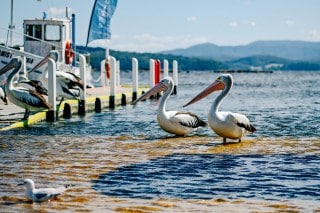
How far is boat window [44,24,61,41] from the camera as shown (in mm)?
35594

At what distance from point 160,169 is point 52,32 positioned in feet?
82.7

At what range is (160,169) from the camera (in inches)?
450

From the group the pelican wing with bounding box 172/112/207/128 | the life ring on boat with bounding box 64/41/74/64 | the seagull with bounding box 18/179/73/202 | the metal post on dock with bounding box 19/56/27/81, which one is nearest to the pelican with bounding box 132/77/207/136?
the pelican wing with bounding box 172/112/207/128

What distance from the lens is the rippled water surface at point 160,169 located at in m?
8.67

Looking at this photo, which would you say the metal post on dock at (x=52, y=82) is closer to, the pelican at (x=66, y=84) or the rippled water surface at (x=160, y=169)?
the rippled water surface at (x=160, y=169)

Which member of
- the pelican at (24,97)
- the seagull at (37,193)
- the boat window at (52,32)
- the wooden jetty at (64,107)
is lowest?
the seagull at (37,193)

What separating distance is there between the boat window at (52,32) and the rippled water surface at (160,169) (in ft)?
55.9

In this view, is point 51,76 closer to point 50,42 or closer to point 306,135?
point 306,135

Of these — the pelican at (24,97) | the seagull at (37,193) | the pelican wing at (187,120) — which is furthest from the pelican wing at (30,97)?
the seagull at (37,193)

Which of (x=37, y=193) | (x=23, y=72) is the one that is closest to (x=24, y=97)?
(x=23, y=72)

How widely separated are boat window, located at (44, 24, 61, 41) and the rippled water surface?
1703 cm

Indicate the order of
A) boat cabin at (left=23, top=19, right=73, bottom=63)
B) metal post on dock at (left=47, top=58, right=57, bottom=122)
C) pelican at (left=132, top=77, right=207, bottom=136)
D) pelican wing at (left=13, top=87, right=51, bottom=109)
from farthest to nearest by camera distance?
boat cabin at (left=23, top=19, right=73, bottom=63) → metal post on dock at (left=47, top=58, right=57, bottom=122) → pelican wing at (left=13, top=87, right=51, bottom=109) → pelican at (left=132, top=77, right=207, bottom=136)

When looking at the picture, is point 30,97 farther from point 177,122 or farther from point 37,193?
point 37,193

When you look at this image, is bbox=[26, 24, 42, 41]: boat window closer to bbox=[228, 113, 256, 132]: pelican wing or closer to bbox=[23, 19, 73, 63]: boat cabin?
bbox=[23, 19, 73, 63]: boat cabin
